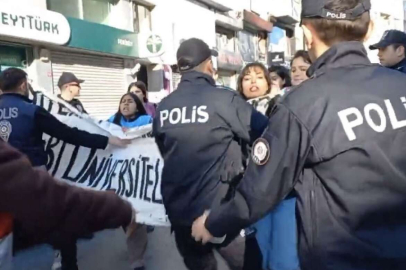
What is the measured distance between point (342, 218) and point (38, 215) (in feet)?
3.43

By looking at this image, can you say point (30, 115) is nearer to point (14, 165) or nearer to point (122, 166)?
point (122, 166)

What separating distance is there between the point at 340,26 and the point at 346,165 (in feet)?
1.77

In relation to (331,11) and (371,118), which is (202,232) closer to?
(371,118)

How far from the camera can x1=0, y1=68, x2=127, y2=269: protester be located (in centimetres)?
502

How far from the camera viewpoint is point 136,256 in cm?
577

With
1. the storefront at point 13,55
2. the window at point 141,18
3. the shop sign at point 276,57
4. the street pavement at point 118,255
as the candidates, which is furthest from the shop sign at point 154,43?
the shop sign at point 276,57

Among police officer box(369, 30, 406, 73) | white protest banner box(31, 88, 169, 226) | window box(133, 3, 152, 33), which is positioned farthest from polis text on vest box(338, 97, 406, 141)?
window box(133, 3, 152, 33)

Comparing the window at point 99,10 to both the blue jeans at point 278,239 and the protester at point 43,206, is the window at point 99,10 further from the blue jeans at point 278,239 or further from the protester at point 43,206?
the protester at point 43,206

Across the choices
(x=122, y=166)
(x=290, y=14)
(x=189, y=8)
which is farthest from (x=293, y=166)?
(x=290, y=14)

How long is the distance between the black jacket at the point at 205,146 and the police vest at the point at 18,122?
184 centimetres

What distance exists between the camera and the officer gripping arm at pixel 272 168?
204 centimetres

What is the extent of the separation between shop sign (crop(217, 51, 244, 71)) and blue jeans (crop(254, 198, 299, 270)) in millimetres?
21450

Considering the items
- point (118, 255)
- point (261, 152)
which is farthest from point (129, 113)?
point (261, 152)

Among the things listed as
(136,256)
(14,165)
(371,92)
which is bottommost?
(136,256)
